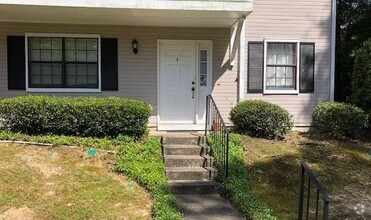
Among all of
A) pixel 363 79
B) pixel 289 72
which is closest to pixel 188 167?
pixel 289 72

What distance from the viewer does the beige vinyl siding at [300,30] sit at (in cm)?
1012

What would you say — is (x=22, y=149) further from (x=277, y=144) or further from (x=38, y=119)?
(x=277, y=144)

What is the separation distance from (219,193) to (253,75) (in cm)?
434

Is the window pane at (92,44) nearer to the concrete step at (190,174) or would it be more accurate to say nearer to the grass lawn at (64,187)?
the grass lawn at (64,187)

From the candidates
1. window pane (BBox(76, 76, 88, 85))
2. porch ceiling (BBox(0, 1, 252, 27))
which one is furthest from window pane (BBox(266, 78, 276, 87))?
window pane (BBox(76, 76, 88, 85))

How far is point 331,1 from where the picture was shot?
10.3 m

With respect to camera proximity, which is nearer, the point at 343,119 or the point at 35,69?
the point at 343,119

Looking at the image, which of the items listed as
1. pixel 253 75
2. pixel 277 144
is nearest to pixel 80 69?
pixel 253 75

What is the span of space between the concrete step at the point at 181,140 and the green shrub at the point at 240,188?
0.28 metres

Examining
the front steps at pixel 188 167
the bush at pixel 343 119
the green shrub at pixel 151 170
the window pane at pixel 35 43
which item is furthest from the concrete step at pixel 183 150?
the window pane at pixel 35 43

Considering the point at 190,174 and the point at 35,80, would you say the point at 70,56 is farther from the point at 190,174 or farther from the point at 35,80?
the point at 190,174

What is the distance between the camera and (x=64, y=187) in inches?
239

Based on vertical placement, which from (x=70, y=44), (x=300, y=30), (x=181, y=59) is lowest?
(x=181, y=59)

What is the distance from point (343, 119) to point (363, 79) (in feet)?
4.53
